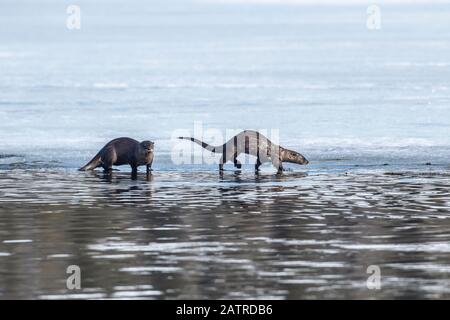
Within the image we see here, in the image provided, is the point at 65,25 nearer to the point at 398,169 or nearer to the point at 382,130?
the point at 382,130

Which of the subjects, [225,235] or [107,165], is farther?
[107,165]

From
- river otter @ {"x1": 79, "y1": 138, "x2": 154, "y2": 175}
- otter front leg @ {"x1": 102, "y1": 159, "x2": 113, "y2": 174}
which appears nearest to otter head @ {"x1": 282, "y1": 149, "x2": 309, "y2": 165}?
river otter @ {"x1": 79, "y1": 138, "x2": 154, "y2": 175}

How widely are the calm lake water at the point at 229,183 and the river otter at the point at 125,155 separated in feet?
0.86

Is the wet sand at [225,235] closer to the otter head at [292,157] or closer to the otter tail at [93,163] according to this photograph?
the otter tail at [93,163]

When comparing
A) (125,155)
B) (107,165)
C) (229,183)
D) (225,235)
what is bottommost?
(225,235)

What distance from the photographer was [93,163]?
17594 mm

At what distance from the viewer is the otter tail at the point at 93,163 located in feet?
57.6

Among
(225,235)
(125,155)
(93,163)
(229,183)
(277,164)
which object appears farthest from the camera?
(277,164)

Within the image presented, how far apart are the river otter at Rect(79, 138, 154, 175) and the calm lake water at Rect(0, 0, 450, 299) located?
26 centimetres

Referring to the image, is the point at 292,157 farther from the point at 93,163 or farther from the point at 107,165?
the point at 93,163

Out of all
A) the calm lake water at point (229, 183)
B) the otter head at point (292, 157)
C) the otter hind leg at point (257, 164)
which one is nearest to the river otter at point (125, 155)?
the calm lake water at point (229, 183)

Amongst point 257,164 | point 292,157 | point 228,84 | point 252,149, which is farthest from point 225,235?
point 228,84

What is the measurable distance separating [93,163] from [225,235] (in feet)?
19.7
